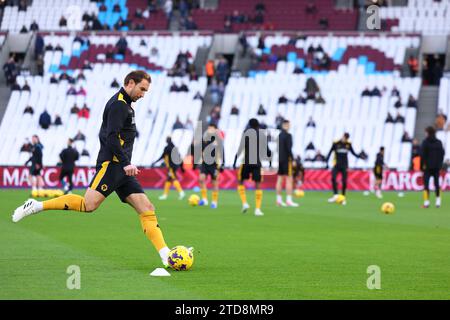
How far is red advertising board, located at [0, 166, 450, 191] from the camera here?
44.4 metres

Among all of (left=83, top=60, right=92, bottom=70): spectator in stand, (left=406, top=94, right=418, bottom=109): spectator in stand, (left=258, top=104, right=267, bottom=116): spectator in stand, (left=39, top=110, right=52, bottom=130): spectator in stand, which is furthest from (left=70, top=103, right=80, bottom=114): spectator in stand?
(left=406, top=94, right=418, bottom=109): spectator in stand

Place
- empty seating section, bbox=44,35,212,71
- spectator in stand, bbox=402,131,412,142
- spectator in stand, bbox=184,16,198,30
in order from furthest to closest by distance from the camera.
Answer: spectator in stand, bbox=184,16,198,30, empty seating section, bbox=44,35,212,71, spectator in stand, bbox=402,131,412,142

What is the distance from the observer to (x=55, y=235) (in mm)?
17750

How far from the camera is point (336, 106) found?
52812 mm

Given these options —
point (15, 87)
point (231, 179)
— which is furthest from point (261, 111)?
point (15, 87)

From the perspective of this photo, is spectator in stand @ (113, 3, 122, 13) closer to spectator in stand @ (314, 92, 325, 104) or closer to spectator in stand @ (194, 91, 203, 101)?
spectator in stand @ (194, 91, 203, 101)

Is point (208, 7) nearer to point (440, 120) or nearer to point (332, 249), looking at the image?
point (440, 120)

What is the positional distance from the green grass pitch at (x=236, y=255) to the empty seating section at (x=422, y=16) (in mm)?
34749

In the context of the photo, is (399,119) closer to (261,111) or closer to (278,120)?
(278,120)

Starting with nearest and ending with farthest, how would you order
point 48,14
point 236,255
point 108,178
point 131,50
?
1. point 108,178
2. point 236,255
3. point 131,50
4. point 48,14

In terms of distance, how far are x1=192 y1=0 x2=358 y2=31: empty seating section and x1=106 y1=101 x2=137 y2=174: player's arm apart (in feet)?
161

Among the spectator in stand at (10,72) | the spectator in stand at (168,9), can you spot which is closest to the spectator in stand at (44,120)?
the spectator in stand at (10,72)

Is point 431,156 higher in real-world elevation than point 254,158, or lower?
lower

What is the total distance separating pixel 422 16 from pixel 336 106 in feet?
34.0
